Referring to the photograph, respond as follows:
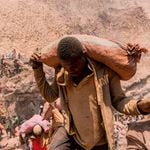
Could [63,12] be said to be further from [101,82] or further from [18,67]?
[101,82]

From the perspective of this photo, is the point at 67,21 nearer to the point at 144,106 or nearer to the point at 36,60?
the point at 36,60

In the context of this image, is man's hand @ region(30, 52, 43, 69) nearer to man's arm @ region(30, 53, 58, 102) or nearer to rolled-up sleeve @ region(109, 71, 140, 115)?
man's arm @ region(30, 53, 58, 102)

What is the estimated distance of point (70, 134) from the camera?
335 cm

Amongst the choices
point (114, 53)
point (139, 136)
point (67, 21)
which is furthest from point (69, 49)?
point (67, 21)

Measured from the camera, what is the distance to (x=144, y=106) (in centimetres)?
309

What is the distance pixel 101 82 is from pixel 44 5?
25.2 meters

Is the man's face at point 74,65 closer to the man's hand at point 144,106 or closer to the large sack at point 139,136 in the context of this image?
the man's hand at point 144,106

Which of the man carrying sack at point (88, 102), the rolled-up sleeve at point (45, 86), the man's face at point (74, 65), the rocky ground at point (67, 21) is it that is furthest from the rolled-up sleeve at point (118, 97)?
the rocky ground at point (67, 21)

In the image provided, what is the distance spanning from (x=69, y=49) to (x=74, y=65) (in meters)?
0.10

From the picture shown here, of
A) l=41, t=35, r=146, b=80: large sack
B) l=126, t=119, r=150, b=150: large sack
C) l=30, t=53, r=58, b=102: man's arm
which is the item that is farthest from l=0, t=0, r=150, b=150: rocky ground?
l=41, t=35, r=146, b=80: large sack

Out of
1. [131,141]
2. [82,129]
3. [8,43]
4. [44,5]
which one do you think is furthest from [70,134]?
[44,5]

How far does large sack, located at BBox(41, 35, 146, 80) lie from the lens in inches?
127

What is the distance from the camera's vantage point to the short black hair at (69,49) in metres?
3.07

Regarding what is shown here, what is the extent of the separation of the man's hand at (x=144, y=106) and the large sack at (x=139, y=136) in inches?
35.8
